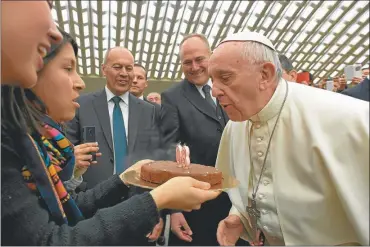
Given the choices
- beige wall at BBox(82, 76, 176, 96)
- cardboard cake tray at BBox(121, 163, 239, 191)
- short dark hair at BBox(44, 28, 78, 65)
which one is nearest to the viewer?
short dark hair at BBox(44, 28, 78, 65)

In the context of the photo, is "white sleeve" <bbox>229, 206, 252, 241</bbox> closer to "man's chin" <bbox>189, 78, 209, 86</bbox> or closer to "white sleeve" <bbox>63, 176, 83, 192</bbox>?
"white sleeve" <bbox>63, 176, 83, 192</bbox>

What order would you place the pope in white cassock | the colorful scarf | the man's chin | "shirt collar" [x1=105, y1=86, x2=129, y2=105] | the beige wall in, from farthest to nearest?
the beige wall < "shirt collar" [x1=105, y1=86, x2=129, y2=105] < the man's chin < the pope in white cassock < the colorful scarf

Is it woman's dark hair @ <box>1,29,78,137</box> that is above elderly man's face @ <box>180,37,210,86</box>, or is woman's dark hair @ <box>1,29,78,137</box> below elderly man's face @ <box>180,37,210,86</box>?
above

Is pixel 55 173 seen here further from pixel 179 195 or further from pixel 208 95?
pixel 208 95

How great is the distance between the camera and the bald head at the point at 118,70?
3408mm

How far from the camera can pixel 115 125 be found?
3.15 m

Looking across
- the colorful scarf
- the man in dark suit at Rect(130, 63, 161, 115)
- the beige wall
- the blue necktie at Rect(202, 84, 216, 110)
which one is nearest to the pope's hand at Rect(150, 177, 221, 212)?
the colorful scarf

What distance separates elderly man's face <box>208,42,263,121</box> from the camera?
5.95 feet

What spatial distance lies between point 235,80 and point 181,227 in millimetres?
1371

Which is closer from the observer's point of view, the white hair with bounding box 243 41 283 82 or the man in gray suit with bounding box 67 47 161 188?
the white hair with bounding box 243 41 283 82

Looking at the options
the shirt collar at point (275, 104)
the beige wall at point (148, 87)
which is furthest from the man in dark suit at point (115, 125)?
the beige wall at point (148, 87)

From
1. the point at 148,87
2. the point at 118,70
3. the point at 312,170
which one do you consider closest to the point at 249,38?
the point at 312,170

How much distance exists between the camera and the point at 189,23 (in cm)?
1727

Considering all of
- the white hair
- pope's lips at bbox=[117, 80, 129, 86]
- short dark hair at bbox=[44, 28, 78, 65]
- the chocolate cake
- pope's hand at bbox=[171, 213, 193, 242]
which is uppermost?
the white hair
